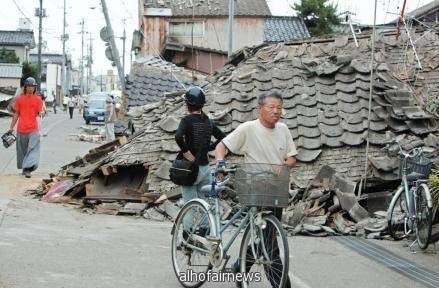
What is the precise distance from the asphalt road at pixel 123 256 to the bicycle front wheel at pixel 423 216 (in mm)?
204

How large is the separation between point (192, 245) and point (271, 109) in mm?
1440

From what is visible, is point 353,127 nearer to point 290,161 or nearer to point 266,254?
point 290,161

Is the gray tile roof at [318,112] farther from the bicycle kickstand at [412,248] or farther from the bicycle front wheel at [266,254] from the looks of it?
the bicycle front wheel at [266,254]

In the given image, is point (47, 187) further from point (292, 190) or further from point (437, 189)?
point (437, 189)

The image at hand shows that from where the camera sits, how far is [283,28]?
3866 centimetres

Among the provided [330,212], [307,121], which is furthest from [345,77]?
[330,212]

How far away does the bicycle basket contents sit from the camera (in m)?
6.57

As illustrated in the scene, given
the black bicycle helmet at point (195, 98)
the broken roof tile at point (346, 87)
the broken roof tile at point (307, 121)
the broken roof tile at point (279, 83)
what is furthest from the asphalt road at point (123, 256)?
the broken roof tile at point (279, 83)

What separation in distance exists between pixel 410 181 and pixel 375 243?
934mm

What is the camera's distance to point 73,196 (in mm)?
11383

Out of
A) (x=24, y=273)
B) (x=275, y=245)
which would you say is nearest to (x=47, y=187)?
(x=24, y=273)

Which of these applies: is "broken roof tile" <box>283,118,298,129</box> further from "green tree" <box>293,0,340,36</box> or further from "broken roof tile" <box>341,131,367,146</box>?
"green tree" <box>293,0,340,36</box>

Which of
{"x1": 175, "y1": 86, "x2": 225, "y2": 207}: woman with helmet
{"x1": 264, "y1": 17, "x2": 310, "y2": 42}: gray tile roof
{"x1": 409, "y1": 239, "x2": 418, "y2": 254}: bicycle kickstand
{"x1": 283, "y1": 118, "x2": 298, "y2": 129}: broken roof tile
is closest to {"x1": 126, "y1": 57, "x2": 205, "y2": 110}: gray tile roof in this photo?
{"x1": 283, "y1": 118, "x2": 298, "y2": 129}: broken roof tile

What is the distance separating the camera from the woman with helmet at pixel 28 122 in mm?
13281
